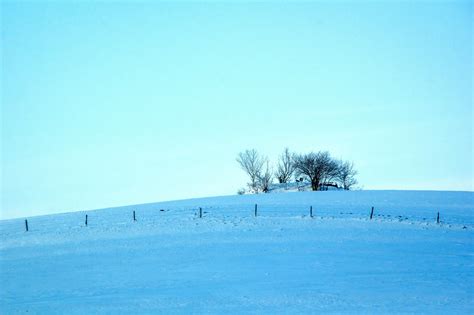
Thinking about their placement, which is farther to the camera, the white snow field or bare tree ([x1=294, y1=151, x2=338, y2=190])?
bare tree ([x1=294, y1=151, x2=338, y2=190])

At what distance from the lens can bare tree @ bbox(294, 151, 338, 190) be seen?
10221cm

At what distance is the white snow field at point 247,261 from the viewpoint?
17.2 meters

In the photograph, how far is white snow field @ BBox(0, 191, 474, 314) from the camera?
17203 millimetres

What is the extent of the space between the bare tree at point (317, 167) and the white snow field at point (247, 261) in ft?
180

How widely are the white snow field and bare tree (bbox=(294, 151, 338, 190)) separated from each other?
180ft

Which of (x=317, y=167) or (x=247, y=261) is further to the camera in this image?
(x=317, y=167)

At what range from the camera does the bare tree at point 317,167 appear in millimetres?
102206

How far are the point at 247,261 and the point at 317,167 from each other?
262 ft

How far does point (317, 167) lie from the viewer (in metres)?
103

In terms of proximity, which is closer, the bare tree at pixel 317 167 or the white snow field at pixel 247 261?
the white snow field at pixel 247 261

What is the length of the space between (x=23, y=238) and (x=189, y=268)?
→ 812 inches

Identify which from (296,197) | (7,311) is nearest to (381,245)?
(7,311)

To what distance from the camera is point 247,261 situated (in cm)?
2486

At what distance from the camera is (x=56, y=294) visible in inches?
781
